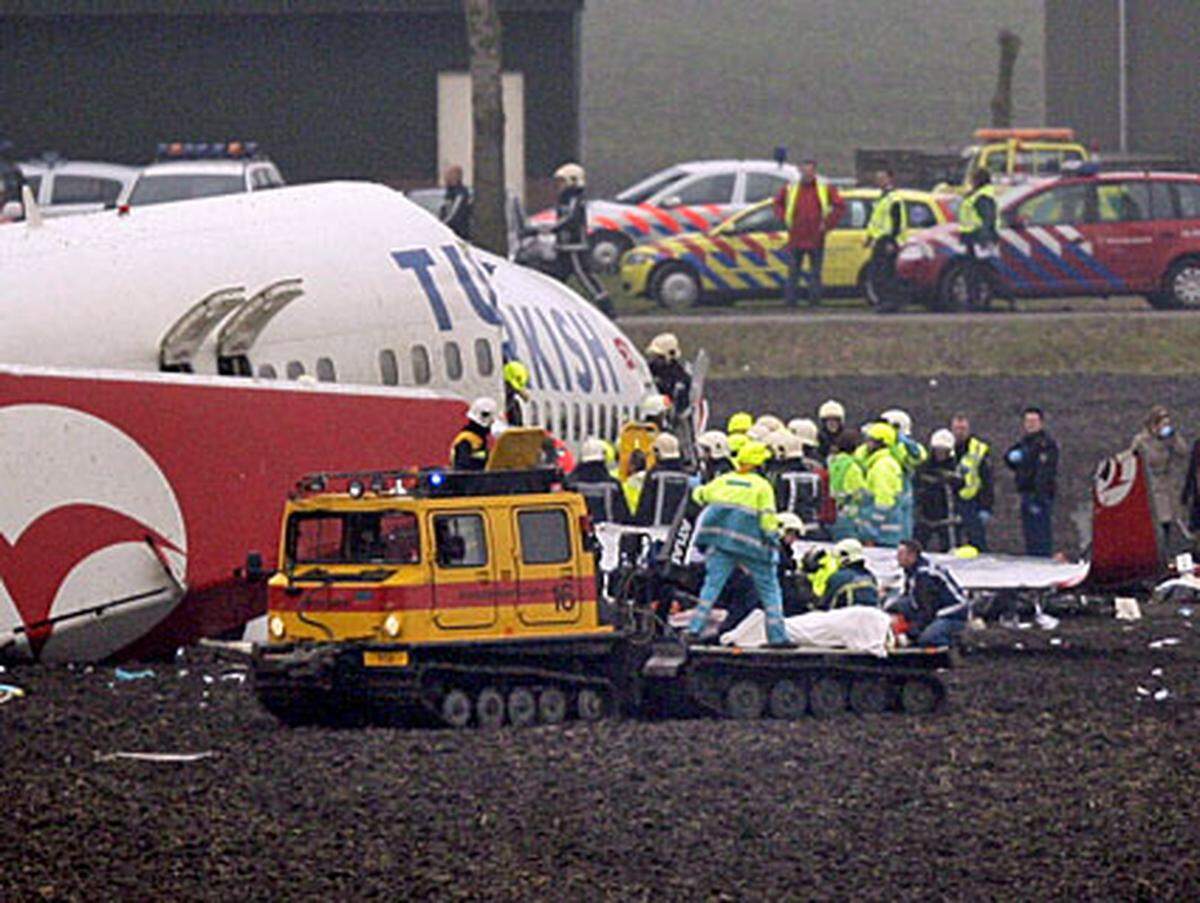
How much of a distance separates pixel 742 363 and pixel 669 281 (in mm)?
3213

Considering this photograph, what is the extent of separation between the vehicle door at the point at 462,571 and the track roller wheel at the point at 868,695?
2559 mm

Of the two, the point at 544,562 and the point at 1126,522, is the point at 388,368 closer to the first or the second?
the point at 1126,522

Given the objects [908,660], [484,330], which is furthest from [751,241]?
[908,660]

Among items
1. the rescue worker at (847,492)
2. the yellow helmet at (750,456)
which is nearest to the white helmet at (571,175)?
the rescue worker at (847,492)

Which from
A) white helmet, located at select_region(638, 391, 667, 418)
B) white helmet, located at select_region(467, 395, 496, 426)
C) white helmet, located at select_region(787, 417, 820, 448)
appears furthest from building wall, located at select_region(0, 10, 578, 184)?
white helmet, located at select_region(467, 395, 496, 426)

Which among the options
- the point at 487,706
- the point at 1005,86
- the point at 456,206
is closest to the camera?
the point at 487,706

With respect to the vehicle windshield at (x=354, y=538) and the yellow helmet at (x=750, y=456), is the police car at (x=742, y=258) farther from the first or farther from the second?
the vehicle windshield at (x=354, y=538)

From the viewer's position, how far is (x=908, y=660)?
66.7 ft

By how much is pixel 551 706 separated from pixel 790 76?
339ft

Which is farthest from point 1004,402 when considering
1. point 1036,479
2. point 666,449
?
point 666,449

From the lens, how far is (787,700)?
20609mm

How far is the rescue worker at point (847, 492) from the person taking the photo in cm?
2602

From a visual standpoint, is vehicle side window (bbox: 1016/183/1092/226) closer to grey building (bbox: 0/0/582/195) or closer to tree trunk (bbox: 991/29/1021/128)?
grey building (bbox: 0/0/582/195)

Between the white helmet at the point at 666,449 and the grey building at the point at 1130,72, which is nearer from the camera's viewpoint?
the white helmet at the point at 666,449
